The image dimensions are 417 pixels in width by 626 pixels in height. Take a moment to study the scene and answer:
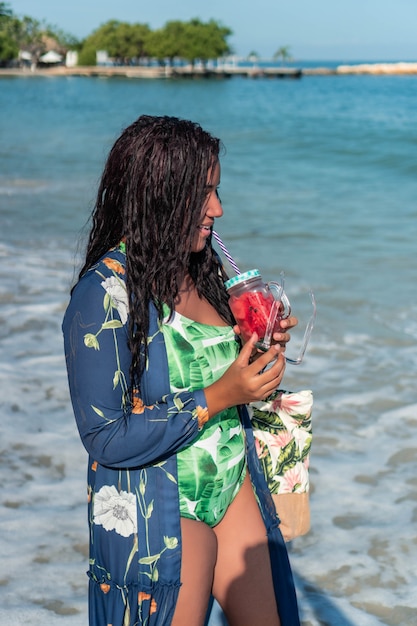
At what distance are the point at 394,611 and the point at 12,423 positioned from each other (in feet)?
8.25

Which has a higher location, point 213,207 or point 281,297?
point 213,207

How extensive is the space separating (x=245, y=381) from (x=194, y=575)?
456 mm

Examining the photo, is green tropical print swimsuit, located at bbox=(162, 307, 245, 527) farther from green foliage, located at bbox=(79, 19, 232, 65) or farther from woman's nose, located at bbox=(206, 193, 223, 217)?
green foliage, located at bbox=(79, 19, 232, 65)

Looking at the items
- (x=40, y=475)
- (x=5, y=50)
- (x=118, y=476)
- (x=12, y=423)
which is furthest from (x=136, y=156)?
(x=5, y=50)

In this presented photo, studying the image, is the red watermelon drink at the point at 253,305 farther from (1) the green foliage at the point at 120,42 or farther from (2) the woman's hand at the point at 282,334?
(1) the green foliage at the point at 120,42

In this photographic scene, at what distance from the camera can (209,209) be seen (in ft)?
6.26

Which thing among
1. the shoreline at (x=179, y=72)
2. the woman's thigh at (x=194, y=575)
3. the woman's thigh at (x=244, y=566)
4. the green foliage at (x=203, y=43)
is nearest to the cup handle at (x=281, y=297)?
the woman's thigh at (x=244, y=566)

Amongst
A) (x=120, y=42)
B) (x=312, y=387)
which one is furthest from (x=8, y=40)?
(x=312, y=387)

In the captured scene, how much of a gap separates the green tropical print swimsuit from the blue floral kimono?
50 mm

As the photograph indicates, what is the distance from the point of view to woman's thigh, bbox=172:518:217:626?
184cm

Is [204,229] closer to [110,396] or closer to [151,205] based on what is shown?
[151,205]

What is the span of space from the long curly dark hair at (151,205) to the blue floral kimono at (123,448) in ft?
0.11

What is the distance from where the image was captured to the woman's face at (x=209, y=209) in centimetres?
188

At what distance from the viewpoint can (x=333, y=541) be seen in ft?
13.3
